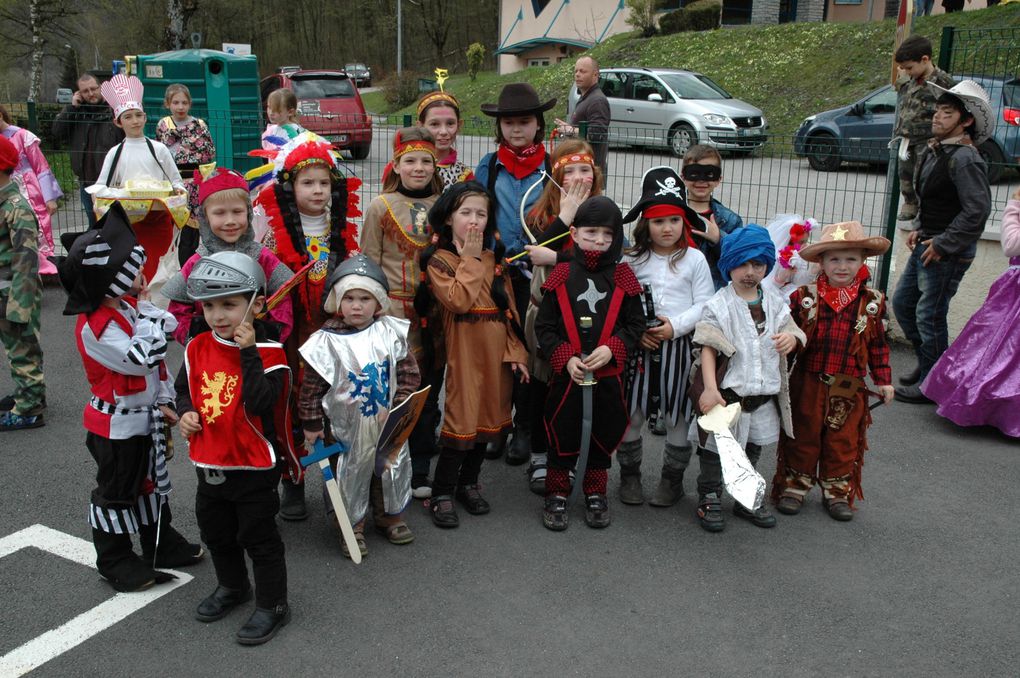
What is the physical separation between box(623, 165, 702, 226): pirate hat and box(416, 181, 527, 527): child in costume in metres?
0.76

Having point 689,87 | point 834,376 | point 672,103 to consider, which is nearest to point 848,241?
point 834,376

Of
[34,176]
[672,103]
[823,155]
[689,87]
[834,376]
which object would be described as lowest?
[834,376]

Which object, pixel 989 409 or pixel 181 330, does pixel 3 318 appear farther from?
pixel 989 409

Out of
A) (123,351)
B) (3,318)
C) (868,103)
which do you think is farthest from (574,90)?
(868,103)

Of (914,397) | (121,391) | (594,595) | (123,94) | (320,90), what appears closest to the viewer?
(121,391)

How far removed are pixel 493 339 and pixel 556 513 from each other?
3.07 feet

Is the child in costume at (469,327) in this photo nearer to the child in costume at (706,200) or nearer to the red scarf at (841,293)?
the child in costume at (706,200)

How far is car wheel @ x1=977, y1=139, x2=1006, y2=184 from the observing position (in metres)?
6.82

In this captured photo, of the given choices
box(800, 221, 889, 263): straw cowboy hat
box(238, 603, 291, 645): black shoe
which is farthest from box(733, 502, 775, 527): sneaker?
box(238, 603, 291, 645): black shoe

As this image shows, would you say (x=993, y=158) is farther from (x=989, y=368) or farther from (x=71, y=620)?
(x=71, y=620)

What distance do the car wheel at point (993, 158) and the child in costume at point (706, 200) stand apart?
3011 millimetres

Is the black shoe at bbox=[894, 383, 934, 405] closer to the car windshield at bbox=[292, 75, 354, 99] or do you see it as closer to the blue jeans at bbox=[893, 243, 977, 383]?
the blue jeans at bbox=[893, 243, 977, 383]

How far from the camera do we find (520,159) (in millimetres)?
4820

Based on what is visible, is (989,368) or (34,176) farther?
(34,176)
